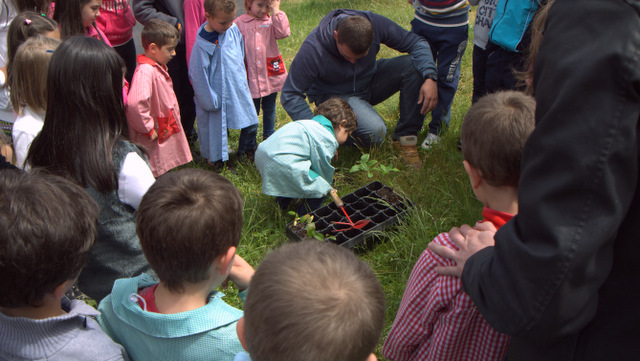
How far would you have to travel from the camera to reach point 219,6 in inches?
142

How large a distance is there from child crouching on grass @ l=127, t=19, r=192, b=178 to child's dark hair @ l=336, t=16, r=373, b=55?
4.15ft

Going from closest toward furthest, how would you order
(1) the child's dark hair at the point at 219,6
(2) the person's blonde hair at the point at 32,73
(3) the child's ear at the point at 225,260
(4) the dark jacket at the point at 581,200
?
(4) the dark jacket at the point at 581,200
(3) the child's ear at the point at 225,260
(2) the person's blonde hair at the point at 32,73
(1) the child's dark hair at the point at 219,6

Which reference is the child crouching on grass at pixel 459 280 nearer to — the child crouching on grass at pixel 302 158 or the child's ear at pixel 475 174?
the child's ear at pixel 475 174

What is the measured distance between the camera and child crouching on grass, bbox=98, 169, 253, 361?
→ 134cm

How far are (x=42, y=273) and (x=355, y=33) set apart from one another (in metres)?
2.94

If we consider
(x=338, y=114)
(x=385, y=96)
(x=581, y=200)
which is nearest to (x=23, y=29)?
(x=338, y=114)

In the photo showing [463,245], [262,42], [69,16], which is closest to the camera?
[463,245]

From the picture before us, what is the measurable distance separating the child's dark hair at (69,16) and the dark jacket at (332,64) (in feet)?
5.12

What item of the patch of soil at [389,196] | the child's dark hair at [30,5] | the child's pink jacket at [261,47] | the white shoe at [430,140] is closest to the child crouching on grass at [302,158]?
the patch of soil at [389,196]

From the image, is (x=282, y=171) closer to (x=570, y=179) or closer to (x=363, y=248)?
(x=363, y=248)

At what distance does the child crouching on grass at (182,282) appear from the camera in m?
1.34

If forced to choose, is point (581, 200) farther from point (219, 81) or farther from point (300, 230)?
point (219, 81)

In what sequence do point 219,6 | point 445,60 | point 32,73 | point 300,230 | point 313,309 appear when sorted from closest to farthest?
point 313,309 < point 32,73 < point 300,230 < point 219,6 < point 445,60

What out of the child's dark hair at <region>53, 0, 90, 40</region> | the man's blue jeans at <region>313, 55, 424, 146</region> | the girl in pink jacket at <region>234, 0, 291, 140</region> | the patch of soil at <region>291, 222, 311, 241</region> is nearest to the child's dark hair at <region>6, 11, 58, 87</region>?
the child's dark hair at <region>53, 0, 90, 40</region>
